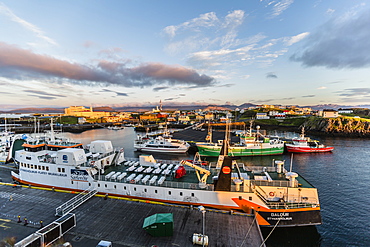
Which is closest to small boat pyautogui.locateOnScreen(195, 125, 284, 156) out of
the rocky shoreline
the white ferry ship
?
the white ferry ship

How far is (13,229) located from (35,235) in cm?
432

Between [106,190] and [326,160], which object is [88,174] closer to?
[106,190]

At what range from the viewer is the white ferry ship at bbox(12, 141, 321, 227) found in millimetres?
15625

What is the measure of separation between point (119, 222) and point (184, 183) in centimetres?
666

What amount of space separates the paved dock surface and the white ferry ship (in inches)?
80.5

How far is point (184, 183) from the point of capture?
17438 millimetres

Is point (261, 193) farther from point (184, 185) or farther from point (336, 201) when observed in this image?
point (336, 201)

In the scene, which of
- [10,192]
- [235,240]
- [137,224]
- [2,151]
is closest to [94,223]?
[137,224]

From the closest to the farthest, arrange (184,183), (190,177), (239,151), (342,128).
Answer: (184,183)
(190,177)
(239,151)
(342,128)

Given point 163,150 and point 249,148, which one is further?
point 163,150

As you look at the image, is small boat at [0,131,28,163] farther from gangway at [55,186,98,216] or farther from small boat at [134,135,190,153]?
small boat at [134,135,190,153]

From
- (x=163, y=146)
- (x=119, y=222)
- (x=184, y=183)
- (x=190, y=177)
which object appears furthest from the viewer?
(x=163, y=146)

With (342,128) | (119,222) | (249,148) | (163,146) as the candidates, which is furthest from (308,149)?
(119,222)

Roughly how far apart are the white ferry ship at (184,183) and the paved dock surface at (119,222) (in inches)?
80.5
